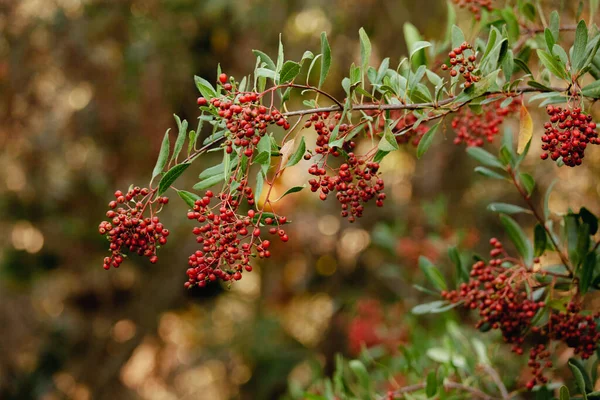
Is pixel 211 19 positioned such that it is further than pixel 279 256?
No

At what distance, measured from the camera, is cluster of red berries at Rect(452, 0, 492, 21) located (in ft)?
4.93

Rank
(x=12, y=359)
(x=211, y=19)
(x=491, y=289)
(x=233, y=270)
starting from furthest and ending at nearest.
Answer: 1. (x=12, y=359)
2. (x=211, y=19)
3. (x=491, y=289)
4. (x=233, y=270)

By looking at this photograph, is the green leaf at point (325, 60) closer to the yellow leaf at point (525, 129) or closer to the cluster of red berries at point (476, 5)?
the yellow leaf at point (525, 129)

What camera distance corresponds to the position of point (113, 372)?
4.66m

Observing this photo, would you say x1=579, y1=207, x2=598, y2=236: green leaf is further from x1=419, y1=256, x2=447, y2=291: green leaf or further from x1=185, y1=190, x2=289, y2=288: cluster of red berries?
x1=185, y1=190, x2=289, y2=288: cluster of red berries

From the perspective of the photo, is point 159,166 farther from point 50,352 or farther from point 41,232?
point 50,352

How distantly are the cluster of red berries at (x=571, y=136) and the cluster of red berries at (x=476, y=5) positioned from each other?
629 millimetres

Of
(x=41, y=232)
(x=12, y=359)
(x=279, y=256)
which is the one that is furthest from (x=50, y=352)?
(x=279, y=256)

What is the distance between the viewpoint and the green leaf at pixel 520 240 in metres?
1.39

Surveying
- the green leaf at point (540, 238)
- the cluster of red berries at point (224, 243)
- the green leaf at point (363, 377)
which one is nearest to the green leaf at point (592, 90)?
the green leaf at point (540, 238)

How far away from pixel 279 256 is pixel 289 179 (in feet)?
2.17

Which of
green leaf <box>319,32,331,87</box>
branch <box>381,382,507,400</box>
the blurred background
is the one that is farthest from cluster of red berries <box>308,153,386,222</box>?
the blurred background

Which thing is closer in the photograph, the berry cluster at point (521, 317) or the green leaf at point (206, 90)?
the green leaf at point (206, 90)

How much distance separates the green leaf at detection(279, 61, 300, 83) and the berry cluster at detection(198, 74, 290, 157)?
0.18 feet
